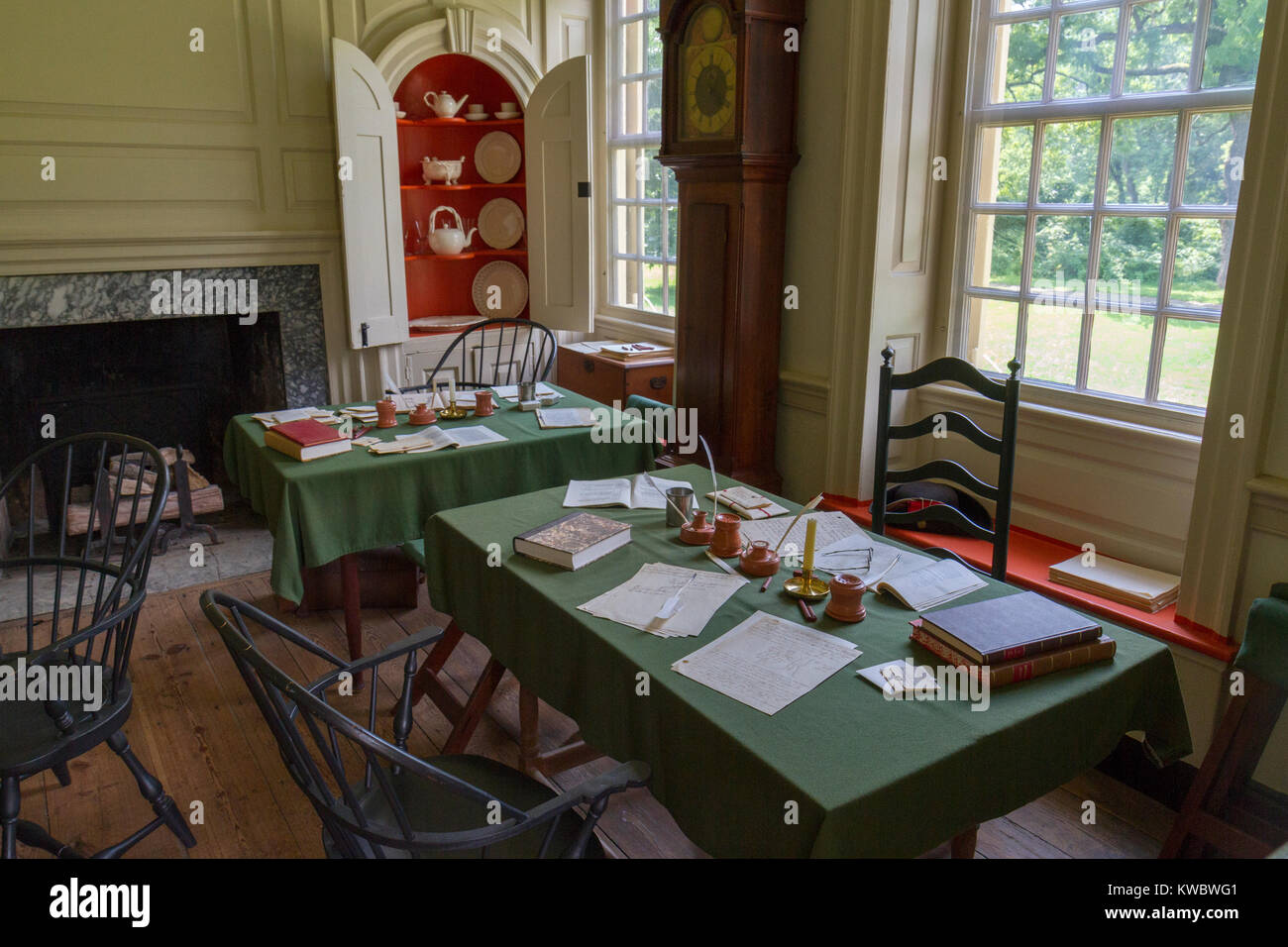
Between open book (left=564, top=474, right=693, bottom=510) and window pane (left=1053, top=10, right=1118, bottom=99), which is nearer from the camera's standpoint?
open book (left=564, top=474, right=693, bottom=510)

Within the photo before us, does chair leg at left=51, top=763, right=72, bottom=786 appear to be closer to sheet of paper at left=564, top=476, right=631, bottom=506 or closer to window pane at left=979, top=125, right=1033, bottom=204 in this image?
sheet of paper at left=564, top=476, right=631, bottom=506

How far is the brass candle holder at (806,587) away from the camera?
6.48 feet

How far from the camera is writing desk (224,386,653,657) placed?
2830 millimetres

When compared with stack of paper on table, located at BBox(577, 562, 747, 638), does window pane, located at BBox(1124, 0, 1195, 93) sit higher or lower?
higher

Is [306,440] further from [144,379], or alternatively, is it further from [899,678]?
[144,379]

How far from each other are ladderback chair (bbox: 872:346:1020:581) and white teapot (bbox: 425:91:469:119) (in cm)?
354

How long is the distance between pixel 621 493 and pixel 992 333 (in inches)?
62.9

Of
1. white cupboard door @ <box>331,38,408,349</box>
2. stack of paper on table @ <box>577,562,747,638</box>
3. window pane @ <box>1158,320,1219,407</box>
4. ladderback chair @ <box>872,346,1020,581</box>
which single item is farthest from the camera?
white cupboard door @ <box>331,38,408,349</box>

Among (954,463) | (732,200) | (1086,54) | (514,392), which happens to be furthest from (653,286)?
(954,463)

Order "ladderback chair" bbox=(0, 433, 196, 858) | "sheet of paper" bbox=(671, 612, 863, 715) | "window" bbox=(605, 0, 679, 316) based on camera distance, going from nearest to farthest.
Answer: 1. "sheet of paper" bbox=(671, 612, 863, 715)
2. "ladderback chair" bbox=(0, 433, 196, 858)
3. "window" bbox=(605, 0, 679, 316)

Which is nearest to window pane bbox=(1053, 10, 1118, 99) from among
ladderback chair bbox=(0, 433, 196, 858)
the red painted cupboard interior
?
ladderback chair bbox=(0, 433, 196, 858)

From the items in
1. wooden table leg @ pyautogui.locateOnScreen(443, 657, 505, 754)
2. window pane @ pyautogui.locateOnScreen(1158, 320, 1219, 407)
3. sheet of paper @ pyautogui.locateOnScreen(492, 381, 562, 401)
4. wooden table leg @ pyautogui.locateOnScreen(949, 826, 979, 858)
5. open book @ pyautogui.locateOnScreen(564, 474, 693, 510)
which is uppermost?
window pane @ pyautogui.locateOnScreen(1158, 320, 1219, 407)

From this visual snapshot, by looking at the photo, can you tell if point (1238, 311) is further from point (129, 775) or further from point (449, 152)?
point (449, 152)

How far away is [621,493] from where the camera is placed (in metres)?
2.59
